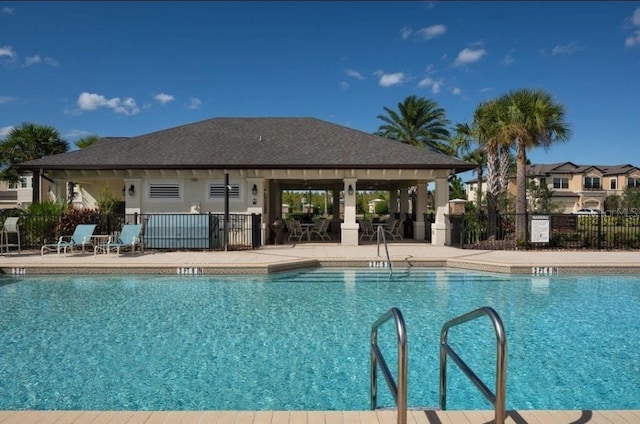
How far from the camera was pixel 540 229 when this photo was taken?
597 inches

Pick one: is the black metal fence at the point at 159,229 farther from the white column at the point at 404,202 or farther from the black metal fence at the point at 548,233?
the white column at the point at 404,202

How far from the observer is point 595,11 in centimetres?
1659

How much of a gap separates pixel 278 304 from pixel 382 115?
2805 cm

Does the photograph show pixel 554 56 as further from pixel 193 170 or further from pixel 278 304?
pixel 278 304

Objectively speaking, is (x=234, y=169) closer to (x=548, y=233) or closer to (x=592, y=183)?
(x=548, y=233)

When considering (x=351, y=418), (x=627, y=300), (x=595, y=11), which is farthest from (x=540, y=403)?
(x=595, y=11)

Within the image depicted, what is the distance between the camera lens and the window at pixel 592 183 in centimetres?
5891

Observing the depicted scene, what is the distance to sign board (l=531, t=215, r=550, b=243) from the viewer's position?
15.1m

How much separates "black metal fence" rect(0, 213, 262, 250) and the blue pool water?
437cm

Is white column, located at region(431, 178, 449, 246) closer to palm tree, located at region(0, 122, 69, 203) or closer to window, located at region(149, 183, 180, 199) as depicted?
window, located at region(149, 183, 180, 199)

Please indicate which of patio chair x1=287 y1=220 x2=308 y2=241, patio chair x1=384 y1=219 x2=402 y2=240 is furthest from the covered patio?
patio chair x1=384 y1=219 x2=402 y2=240

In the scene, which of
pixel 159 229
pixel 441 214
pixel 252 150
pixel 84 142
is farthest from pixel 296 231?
pixel 84 142

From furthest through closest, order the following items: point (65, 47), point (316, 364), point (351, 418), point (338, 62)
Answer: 1. point (338, 62)
2. point (65, 47)
3. point (316, 364)
4. point (351, 418)

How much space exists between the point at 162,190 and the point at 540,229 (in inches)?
598
